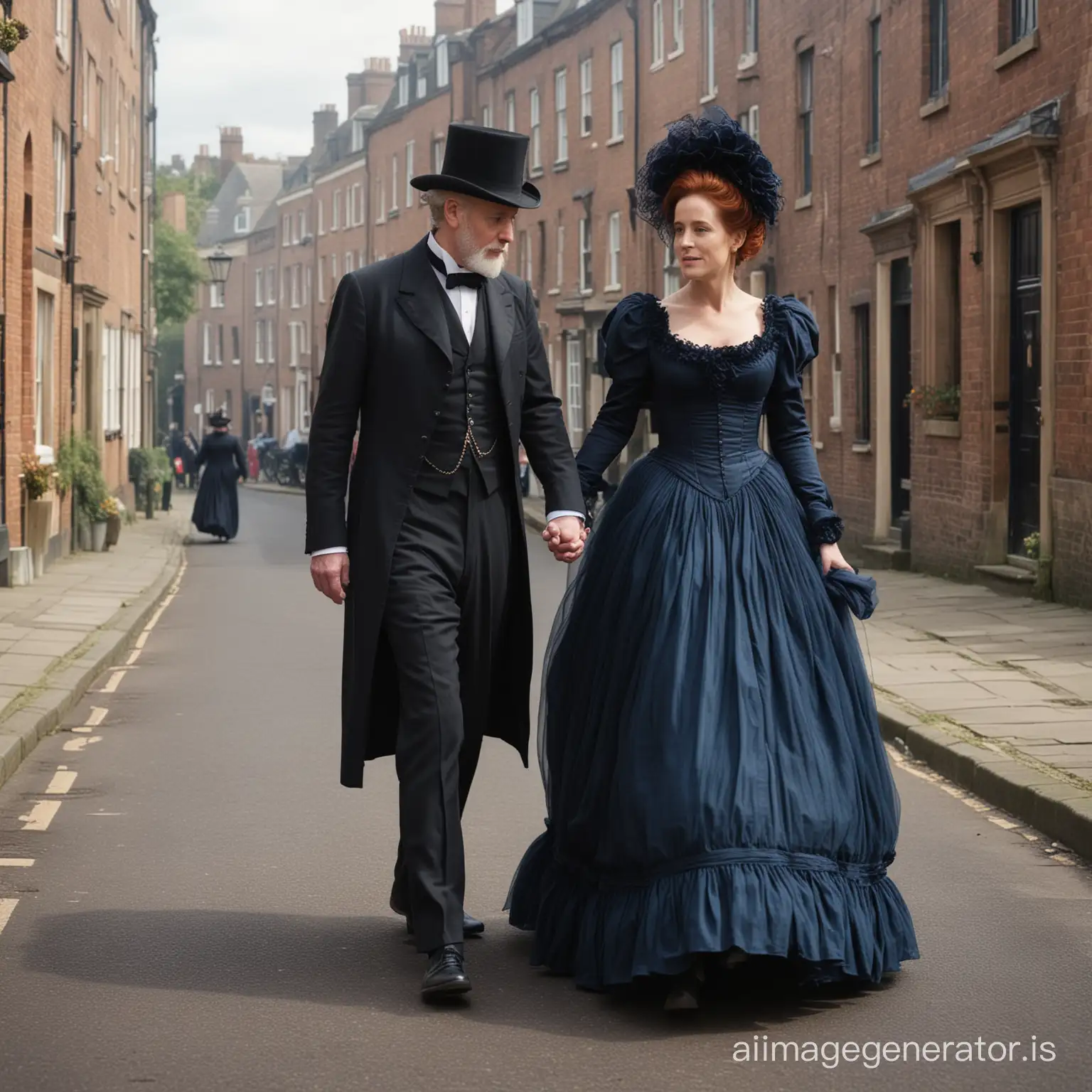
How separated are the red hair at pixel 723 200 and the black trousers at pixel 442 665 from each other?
953 millimetres

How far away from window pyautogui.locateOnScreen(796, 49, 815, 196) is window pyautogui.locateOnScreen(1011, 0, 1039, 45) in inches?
353

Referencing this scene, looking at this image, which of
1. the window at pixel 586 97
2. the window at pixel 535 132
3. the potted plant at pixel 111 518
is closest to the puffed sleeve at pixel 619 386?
the potted plant at pixel 111 518

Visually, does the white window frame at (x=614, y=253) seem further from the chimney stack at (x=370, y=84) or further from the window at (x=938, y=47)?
the chimney stack at (x=370, y=84)

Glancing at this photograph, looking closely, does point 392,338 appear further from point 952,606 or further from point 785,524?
point 952,606

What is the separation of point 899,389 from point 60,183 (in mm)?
10053

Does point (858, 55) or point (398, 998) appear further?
point (858, 55)

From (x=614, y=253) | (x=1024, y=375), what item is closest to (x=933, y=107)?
(x=1024, y=375)

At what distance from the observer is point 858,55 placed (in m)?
23.5

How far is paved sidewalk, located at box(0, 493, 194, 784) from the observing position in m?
9.96

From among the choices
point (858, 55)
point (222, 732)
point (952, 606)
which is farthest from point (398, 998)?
point (858, 55)

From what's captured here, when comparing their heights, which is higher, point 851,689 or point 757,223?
point 757,223

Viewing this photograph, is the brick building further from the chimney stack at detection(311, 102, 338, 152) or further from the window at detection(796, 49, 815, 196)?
the chimney stack at detection(311, 102, 338, 152)

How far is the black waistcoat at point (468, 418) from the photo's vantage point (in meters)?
5.37

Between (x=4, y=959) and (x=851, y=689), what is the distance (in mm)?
2403
